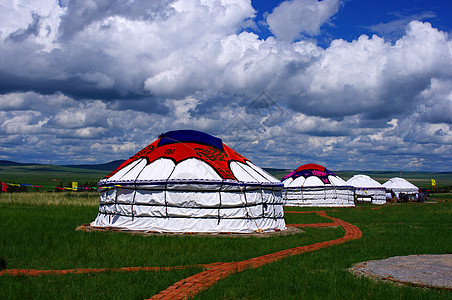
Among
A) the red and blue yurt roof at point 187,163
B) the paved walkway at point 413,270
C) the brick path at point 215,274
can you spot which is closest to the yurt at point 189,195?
the red and blue yurt roof at point 187,163

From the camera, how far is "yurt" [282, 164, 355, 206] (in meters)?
30.1

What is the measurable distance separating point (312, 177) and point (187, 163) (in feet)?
64.0

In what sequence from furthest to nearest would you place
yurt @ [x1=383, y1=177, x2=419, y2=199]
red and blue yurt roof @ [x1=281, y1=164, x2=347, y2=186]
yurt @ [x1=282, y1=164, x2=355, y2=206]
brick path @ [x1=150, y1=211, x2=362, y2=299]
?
yurt @ [x1=383, y1=177, x2=419, y2=199], red and blue yurt roof @ [x1=281, y1=164, x2=347, y2=186], yurt @ [x1=282, y1=164, x2=355, y2=206], brick path @ [x1=150, y1=211, x2=362, y2=299]

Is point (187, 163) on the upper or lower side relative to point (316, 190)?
upper

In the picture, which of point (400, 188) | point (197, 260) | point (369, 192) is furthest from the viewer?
point (400, 188)

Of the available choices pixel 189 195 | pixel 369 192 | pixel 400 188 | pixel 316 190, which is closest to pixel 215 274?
pixel 189 195

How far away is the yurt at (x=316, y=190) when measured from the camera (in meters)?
30.1

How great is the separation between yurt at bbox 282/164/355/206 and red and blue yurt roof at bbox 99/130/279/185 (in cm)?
1604

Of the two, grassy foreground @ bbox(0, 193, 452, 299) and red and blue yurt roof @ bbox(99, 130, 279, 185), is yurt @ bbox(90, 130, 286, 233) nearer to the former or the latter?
red and blue yurt roof @ bbox(99, 130, 279, 185)

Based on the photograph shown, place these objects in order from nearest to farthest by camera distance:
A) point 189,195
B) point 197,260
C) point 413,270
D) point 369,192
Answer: point 413,270, point 197,260, point 189,195, point 369,192

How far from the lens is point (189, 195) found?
12.3 m

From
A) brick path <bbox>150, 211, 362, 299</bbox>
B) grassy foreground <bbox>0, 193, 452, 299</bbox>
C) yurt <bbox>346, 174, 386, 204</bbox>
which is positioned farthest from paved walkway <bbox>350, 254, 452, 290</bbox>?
yurt <bbox>346, 174, 386, 204</bbox>

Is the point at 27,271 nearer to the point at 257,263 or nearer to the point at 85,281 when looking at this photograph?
the point at 85,281

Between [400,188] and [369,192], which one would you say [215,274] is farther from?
[400,188]
